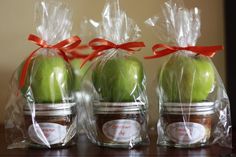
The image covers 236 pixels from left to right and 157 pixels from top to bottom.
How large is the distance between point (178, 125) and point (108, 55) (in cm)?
20

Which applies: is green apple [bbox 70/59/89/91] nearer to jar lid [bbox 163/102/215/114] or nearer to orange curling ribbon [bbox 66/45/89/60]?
orange curling ribbon [bbox 66/45/89/60]

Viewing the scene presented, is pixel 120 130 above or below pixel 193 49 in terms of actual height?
below

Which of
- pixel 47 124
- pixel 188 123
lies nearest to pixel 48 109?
pixel 47 124

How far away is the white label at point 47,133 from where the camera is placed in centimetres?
66

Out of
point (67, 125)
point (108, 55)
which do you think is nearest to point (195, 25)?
point (108, 55)

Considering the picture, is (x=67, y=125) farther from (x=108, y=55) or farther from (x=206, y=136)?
(x=206, y=136)

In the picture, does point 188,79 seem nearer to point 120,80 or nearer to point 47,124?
point 120,80

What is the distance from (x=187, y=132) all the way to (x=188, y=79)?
0.10 m

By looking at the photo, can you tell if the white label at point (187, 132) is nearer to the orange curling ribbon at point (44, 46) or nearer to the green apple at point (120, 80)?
the green apple at point (120, 80)

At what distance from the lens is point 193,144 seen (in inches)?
26.5

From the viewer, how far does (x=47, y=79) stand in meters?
0.66

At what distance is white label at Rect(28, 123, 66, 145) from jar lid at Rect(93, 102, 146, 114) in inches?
3.1

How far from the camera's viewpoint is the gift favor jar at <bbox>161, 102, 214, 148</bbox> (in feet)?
2.17

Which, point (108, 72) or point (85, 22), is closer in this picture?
point (108, 72)
